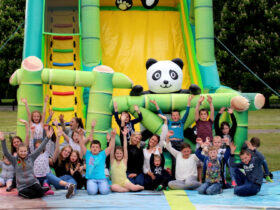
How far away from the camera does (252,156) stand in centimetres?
614

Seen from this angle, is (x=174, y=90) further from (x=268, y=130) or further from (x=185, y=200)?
(x=268, y=130)

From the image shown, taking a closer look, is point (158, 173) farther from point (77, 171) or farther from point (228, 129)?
point (228, 129)

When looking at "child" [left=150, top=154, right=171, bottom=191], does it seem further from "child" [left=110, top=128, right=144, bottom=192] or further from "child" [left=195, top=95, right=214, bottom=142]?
"child" [left=195, top=95, right=214, bottom=142]

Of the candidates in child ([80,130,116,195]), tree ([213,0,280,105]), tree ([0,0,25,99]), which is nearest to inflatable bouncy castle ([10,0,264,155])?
child ([80,130,116,195])

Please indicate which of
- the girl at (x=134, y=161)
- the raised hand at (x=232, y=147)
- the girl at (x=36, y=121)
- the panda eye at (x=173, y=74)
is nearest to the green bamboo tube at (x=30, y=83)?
the girl at (x=36, y=121)

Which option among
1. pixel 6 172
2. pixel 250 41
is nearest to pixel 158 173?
pixel 6 172

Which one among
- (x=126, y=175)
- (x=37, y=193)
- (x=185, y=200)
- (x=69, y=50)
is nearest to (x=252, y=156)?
(x=185, y=200)

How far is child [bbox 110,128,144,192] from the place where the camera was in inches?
246

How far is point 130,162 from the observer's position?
21.5ft

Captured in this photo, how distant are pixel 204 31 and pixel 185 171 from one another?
3258 mm

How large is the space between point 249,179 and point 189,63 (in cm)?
390

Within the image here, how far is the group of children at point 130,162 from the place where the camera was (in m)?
5.94

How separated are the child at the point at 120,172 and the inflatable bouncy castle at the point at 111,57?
653 mm

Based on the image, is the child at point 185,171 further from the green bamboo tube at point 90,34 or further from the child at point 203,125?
the green bamboo tube at point 90,34
